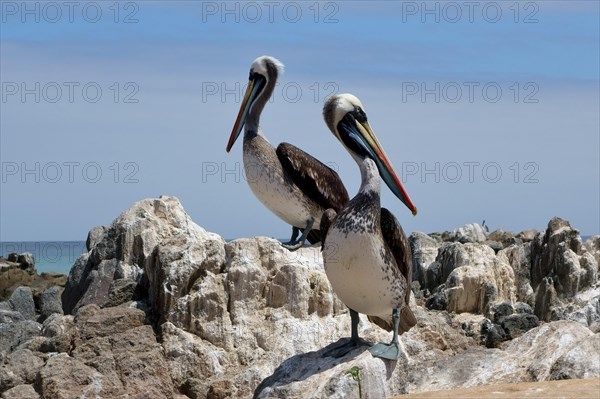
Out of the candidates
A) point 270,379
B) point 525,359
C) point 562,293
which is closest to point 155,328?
point 270,379

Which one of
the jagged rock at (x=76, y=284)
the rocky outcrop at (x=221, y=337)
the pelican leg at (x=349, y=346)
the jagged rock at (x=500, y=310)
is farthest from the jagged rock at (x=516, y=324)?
the pelican leg at (x=349, y=346)

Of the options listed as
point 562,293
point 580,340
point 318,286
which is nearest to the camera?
point 580,340

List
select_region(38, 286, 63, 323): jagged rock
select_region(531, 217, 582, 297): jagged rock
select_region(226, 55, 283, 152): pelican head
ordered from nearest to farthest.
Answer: select_region(226, 55, 283, 152): pelican head → select_region(531, 217, 582, 297): jagged rock → select_region(38, 286, 63, 323): jagged rock

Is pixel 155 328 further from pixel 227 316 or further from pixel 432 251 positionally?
pixel 432 251

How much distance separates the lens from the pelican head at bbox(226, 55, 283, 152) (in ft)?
46.1

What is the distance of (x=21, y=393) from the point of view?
38.4 ft

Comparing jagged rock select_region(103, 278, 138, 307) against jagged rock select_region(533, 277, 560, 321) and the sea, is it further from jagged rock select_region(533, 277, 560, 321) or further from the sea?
the sea

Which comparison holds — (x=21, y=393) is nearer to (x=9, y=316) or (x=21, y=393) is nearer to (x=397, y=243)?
(x=397, y=243)

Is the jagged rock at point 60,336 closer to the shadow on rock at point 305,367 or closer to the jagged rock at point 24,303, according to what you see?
the shadow on rock at point 305,367

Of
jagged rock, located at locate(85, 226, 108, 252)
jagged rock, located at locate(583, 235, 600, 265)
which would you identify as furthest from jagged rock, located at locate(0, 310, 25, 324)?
jagged rock, located at locate(583, 235, 600, 265)

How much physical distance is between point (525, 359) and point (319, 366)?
1.98 metres

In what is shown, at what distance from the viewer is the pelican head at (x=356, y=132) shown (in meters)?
9.98

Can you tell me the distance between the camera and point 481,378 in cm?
1005

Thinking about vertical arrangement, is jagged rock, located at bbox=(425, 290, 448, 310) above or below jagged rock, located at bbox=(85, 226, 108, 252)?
below
